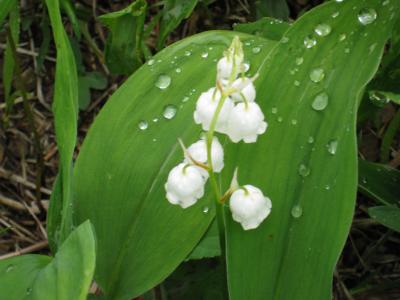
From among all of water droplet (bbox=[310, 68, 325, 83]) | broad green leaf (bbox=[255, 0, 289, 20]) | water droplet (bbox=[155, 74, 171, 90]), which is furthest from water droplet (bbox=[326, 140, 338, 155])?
broad green leaf (bbox=[255, 0, 289, 20])

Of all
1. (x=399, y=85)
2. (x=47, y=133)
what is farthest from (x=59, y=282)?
(x=47, y=133)

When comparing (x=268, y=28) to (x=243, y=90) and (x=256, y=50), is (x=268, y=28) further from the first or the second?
(x=243, y=90)

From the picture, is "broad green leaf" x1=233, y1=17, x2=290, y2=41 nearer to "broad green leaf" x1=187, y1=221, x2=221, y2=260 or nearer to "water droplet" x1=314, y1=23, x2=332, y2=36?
"water droplet" x1=314, y1=23, x2=332, y2=36

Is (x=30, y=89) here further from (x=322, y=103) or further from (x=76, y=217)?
Result: (x=322, y=103)

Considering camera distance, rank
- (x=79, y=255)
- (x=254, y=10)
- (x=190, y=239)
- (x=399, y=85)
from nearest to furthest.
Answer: (x=79, y=255) < (x=190, y=239) < (x=399, y=85) < (x=254, y=10)


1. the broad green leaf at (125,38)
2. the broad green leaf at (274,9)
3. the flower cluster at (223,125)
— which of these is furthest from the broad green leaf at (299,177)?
the broad green leaf at (274,9)
